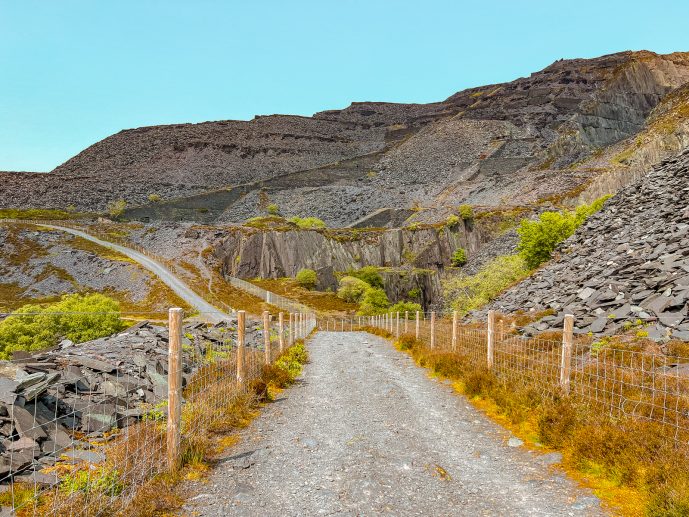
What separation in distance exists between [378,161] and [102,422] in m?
167

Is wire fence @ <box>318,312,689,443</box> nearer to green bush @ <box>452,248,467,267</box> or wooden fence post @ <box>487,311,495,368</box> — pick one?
wooden fence post @ <box>487,311,495,368</box>

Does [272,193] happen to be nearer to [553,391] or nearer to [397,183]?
[397,183]

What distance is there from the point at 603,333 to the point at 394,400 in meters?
7.02

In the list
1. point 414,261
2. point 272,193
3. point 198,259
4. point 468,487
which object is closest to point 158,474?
point 468,487

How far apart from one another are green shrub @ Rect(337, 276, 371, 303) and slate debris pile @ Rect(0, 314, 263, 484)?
4977 cm

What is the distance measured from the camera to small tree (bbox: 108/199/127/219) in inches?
4262

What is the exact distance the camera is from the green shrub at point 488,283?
41.1m

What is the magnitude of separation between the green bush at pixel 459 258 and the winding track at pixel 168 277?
40.0 meters

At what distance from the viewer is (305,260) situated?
72062 mm

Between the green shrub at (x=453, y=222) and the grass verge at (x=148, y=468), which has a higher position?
the green shrub at (x=453, y=222)

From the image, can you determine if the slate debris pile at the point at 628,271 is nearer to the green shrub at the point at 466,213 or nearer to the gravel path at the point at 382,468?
the gravel path at the point at 382,468

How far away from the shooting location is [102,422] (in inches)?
314

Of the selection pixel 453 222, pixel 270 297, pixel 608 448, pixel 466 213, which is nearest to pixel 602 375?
pixel 608 448

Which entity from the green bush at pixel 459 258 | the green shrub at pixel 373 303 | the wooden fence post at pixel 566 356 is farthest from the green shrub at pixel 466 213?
the wooden fence post at pixel 566 356
